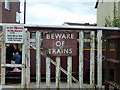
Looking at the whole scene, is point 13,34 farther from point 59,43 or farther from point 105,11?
point 105,11

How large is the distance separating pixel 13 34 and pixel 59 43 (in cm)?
133

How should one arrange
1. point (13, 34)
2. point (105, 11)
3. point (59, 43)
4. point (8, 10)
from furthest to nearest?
1. point (105, 11)
2. point (8, 10)
3. point (13, 34)
4. point (59, 43)

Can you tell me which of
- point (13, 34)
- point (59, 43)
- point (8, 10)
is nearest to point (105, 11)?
point (8, 10)

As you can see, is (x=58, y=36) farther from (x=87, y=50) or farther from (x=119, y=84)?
(x=87, y=50)

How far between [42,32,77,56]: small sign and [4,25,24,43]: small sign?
70 cm

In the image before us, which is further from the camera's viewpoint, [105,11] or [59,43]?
[105,11]

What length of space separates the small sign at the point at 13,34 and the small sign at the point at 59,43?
27.6 inches

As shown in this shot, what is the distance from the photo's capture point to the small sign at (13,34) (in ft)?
19.9

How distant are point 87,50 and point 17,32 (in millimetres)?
3448

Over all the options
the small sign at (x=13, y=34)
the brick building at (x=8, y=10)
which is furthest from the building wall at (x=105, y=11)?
the small sign at (x=13, y=34)

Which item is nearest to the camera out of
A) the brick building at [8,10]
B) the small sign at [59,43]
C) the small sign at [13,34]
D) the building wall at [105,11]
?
the small sign at [59,43]

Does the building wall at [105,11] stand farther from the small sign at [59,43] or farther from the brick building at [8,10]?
the small sign at [59,43]

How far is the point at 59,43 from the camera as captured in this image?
5941 millimetres

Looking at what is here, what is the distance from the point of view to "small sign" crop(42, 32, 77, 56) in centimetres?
594
